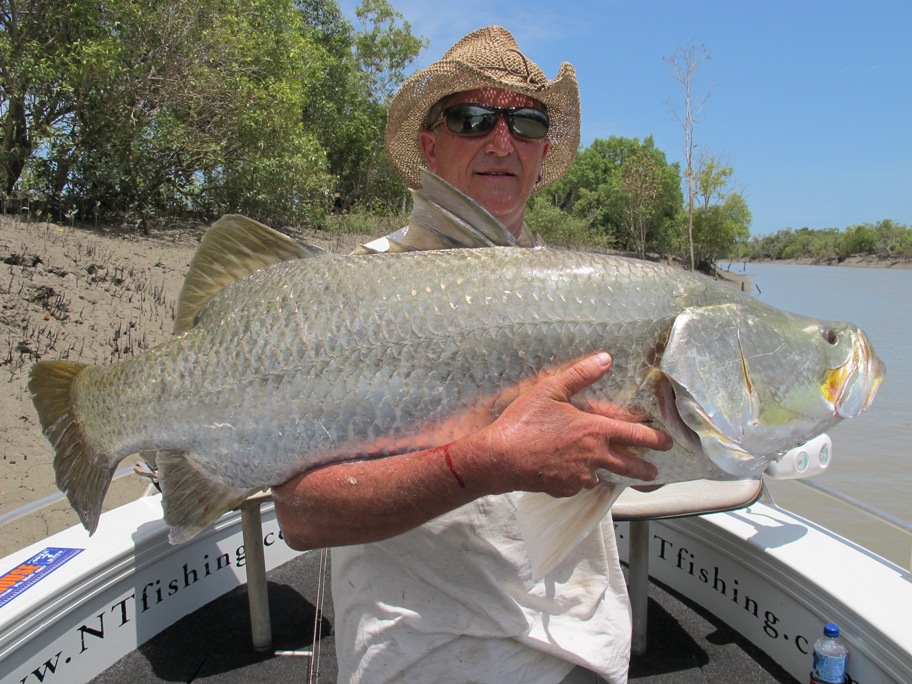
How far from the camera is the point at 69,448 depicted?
200 centimetres

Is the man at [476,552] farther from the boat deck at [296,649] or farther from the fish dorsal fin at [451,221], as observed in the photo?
the boat deck at [296,649]

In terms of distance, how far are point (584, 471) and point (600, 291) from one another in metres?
0.48

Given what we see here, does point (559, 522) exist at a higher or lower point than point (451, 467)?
lower

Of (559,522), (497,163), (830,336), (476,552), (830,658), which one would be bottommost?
(830,658)

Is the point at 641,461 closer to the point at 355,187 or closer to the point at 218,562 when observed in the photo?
the point at 218,562

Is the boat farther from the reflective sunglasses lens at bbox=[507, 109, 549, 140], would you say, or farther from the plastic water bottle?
the reflective sunglasses lens at bbox=[507, 109, 549, 140]

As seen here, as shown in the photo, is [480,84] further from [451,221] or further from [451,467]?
[451,467]

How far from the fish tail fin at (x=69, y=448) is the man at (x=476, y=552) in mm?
567

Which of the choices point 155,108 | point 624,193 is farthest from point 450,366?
point 624,193

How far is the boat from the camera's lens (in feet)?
9.06

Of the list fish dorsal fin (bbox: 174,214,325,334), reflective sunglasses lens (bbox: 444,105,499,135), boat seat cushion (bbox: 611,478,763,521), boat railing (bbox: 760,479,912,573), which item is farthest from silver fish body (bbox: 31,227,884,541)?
boat railing (bbox: 760,479,912,573)

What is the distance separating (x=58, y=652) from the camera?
2922mm

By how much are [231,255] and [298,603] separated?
2921 mm

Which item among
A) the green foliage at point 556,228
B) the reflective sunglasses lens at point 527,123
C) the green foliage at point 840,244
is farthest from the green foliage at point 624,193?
the reflective sunglasses lens at point 527,123
